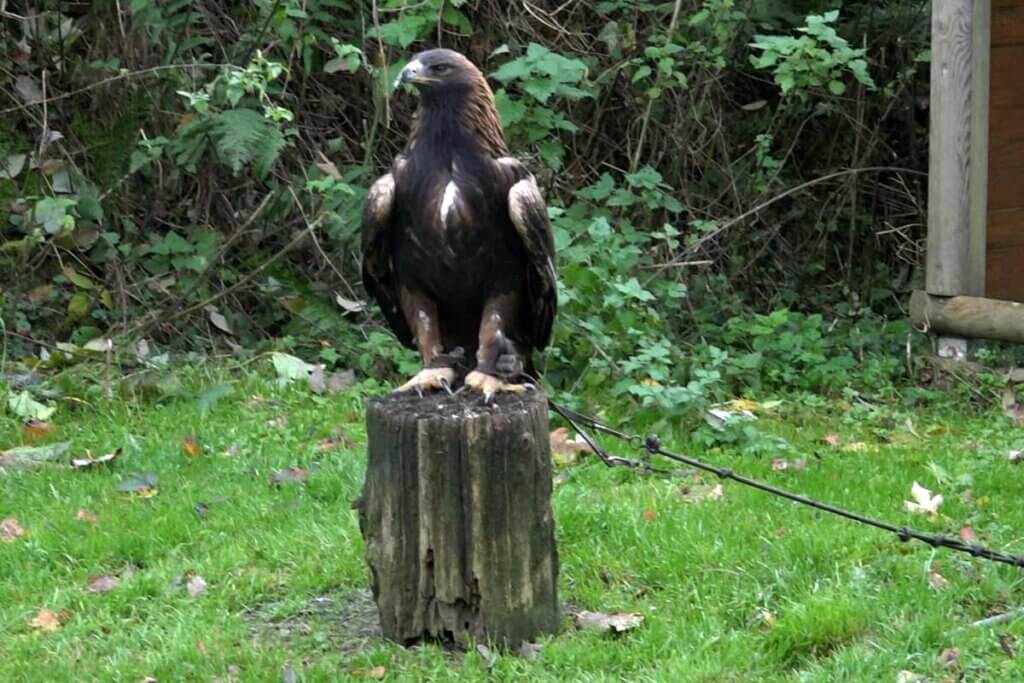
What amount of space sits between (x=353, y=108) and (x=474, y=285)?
3895 mm

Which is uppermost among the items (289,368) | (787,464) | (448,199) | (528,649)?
(448,199)

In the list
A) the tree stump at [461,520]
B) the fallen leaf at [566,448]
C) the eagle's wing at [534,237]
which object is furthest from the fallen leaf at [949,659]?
the fallen leaf at [566,448]

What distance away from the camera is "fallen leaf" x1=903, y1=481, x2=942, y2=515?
17.5 feet

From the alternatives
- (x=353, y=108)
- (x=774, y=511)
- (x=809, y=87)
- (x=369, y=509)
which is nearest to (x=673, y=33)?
(x=809, y=87)

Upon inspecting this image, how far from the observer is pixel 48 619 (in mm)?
4734

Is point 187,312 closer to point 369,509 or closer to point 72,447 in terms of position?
point 72,447

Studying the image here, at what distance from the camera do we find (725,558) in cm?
492

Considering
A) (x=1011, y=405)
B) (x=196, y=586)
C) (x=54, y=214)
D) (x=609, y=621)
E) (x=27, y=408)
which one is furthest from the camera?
(x=54, y=214)

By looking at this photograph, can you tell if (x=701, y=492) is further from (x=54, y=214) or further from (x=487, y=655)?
(x=54, y=214)

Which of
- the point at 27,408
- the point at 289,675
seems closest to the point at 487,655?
the point at 289,675

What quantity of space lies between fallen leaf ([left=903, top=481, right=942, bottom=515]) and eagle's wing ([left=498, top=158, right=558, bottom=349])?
5.01 ft

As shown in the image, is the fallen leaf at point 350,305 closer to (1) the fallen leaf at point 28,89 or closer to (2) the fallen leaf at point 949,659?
(1) the fallen leaf at point 28,89

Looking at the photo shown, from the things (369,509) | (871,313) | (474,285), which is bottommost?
(871,313)

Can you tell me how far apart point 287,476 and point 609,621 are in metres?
1.77
